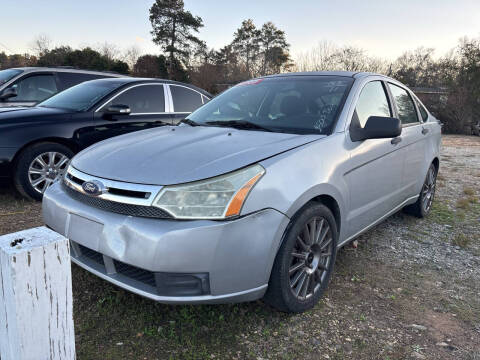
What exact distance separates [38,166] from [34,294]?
336 centimetres

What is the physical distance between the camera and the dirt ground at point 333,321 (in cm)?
209

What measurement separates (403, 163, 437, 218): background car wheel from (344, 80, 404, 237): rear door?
89 centimetres

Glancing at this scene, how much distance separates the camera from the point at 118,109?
460 centimetres

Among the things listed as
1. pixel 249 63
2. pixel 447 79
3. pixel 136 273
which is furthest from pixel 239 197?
pixel 249 63

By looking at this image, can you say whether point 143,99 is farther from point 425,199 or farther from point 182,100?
point 425,199

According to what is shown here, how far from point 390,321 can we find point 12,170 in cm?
403

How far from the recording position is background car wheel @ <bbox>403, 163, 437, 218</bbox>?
432cm

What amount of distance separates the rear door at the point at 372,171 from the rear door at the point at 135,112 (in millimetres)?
3004

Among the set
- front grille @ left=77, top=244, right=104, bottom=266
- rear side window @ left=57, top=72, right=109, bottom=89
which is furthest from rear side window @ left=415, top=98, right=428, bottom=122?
rear side window @ left=57, top=72, right=109, bottom=89

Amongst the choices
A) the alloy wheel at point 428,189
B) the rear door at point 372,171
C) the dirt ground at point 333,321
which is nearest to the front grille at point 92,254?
the dirt ground at point 333,321

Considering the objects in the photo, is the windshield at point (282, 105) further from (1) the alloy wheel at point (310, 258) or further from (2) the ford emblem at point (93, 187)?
(2) the ford emblem at point (93, 187)

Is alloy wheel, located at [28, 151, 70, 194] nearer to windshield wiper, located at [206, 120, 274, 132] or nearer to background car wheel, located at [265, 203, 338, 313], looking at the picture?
windshield wiper, located at [206, 120, 274, 132]

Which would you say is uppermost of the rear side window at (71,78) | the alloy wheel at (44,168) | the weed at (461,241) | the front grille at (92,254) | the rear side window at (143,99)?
the rear side window at (71,78)

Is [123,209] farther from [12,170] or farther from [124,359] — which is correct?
[12,170]
